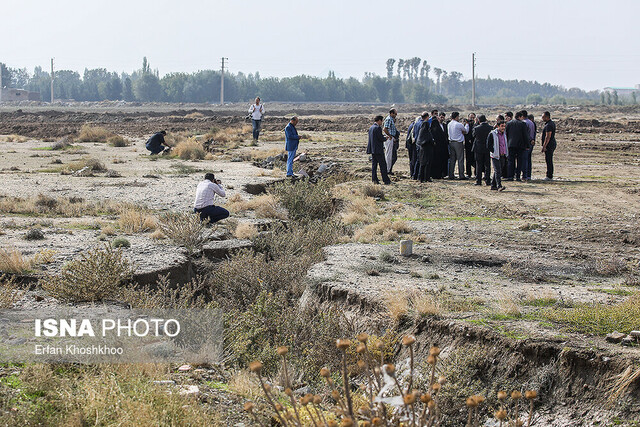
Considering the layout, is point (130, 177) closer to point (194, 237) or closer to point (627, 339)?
point (194, 237)

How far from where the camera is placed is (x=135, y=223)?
12234 millimetres

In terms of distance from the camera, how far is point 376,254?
1034 centimetres

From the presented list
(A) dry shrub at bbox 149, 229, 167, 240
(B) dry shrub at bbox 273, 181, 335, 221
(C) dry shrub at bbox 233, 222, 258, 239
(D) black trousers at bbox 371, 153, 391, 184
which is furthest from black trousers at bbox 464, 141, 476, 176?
(A) dry shrub at bbox 149, 229, 167, 240

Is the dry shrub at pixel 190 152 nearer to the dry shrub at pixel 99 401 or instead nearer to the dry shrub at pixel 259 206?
the dry shrub at pixel 259 206

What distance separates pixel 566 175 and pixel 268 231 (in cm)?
1134

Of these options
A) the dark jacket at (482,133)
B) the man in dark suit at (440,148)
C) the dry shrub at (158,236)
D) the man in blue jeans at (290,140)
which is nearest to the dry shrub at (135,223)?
the dry shrub at (158,236)

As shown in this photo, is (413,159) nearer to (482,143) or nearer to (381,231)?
(482,143)

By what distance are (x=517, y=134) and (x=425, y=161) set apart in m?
2.40

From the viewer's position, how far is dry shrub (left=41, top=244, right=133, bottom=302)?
8023 mm

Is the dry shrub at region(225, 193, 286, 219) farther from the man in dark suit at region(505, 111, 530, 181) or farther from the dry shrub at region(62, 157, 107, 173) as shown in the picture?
the dry shrub at region(62, 157, 107, 173)

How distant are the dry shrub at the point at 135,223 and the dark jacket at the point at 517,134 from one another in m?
9.48

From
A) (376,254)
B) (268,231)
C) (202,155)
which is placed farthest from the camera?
(202,155)

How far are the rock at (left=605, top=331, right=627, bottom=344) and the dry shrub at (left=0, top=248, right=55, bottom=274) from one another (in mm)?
7017

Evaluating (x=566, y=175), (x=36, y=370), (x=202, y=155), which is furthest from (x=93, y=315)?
(x=202, y=155)
